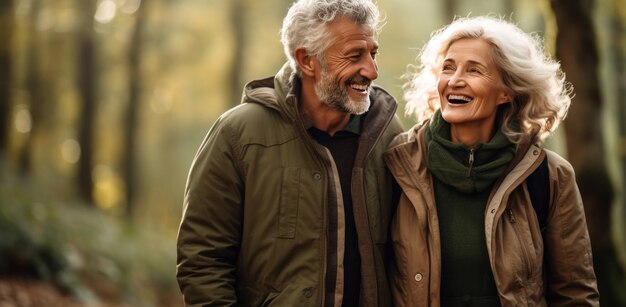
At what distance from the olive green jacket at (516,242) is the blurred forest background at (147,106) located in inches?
106

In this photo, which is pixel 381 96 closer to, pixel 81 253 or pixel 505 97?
pixel 505 97

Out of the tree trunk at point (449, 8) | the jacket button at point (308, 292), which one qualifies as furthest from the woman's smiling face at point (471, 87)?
the tree trunk at point (449, 8)

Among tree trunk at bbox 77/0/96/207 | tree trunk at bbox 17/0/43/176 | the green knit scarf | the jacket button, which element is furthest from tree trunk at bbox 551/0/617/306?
tree trunk at bbox 17/0/43/176

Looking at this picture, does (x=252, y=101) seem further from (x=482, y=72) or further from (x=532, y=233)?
(x=532, y=233)

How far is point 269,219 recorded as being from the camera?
3795mm

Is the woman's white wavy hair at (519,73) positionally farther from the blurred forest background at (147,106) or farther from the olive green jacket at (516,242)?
the blurred forest background at (147,106)

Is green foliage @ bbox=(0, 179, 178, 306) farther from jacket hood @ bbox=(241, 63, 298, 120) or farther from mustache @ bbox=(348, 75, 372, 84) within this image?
mustache @ bbox=(348, 75, 372, 84)

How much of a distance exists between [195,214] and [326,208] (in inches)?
27.4

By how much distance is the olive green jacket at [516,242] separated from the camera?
380 centimetres

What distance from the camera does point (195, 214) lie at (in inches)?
150

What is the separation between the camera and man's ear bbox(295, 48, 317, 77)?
4117mm

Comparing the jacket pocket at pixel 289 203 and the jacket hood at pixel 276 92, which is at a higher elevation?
the jacket hood at pixel 276 92

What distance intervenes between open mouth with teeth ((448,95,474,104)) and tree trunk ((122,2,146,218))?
1607cm

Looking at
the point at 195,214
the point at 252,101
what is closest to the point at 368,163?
the point at 252,101
